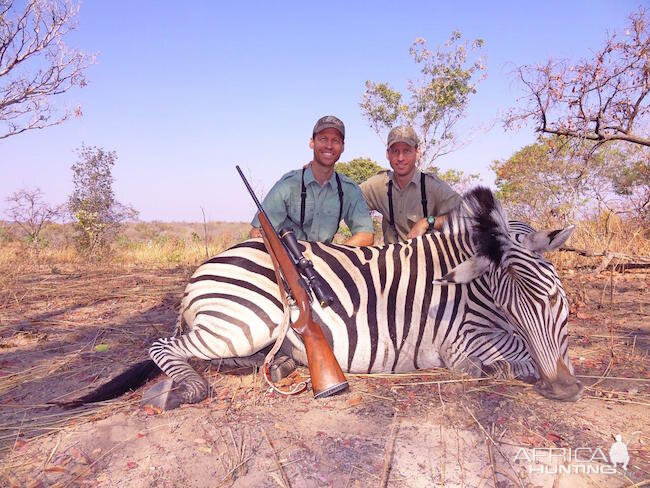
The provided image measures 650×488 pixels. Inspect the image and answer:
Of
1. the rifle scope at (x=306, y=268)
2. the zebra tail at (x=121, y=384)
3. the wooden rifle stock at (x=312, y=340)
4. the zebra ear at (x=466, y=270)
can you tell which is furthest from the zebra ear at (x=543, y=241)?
the zebra tail at (x=121, y=384)

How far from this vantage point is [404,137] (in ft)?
14.7

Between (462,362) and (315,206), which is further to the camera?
(315,206)

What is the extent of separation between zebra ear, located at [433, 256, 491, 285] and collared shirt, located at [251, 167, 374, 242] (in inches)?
69.3

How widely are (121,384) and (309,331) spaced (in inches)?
46.7

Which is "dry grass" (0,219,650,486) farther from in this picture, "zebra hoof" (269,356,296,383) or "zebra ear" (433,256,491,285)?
"zebra ear" (433,256,491,285)

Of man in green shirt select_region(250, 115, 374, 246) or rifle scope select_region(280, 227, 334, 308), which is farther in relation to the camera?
man in green shirt select_region(250, 115, 374, 246)

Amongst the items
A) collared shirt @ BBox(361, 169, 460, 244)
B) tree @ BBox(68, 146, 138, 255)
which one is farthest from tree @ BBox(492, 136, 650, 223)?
tree @ BBox(68, 146, 138, 255)

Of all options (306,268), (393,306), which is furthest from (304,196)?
(393,306)

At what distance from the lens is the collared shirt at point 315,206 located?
438cm

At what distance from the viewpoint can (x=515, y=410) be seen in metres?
2.31

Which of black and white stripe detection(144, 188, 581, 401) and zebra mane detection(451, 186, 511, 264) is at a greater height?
zebra mane detection(451, 186, 511, 264)

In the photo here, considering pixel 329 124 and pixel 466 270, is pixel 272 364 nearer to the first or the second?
pixel 466 270

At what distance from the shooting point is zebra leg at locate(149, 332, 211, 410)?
2.43m

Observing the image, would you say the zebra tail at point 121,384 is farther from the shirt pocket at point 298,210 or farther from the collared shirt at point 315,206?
the shirt pocket at point 298,210
